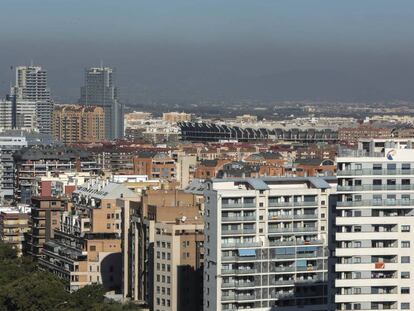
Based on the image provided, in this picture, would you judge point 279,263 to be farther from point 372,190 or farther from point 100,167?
point 100,167

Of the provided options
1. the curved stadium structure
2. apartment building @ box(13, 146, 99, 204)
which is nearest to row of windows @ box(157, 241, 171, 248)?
apartment building @ box(13, 146, 99, 204)

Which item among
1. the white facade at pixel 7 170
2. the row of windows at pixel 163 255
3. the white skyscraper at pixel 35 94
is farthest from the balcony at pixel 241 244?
the white skyscraper at pixel 35 94

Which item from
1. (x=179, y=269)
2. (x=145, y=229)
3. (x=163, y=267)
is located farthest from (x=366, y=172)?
(x=145, y=229)

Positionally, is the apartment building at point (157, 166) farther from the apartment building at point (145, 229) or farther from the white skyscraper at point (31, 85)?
the white skyscraper at point (31, 85)

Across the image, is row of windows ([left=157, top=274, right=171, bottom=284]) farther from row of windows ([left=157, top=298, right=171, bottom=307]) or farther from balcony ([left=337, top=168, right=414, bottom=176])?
balcony ([left=337, top=168, right=414, bottom=176])

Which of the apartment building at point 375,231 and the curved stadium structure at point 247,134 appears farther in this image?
the curved stadium structure at point 247,134
